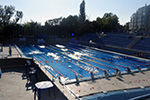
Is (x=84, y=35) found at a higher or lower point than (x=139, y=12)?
lower

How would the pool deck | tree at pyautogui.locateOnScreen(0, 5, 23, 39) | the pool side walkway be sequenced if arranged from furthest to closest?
tree at pyautogui.locateOnScreen(0, 5, 23, 39)
the pool deck
the pool side walkway

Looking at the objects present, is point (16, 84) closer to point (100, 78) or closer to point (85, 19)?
point (100, 78)

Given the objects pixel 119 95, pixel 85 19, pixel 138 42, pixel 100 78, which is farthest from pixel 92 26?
pixel 119 95

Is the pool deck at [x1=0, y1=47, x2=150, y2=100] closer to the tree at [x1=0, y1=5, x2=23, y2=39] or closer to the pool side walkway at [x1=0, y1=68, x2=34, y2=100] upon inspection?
the pool side walkway at [x1=0, y1=68, x2=34, y2=100]

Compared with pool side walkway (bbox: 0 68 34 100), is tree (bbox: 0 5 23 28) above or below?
above

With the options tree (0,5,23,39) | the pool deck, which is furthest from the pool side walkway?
tree (0,5,23,39)

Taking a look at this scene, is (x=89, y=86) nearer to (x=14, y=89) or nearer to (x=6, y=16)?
(x=14, y=89)

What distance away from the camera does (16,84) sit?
816cm

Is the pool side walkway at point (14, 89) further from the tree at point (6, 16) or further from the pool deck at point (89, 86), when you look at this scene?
the tree at point (6, 16)

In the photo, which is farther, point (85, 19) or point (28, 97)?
point (85, 19)

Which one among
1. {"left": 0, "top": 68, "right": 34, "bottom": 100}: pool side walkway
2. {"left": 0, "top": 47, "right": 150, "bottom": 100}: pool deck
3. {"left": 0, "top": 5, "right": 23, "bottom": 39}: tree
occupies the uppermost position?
{"left": 0, "top": 5, "right": 23, "bottom": 39}: tree

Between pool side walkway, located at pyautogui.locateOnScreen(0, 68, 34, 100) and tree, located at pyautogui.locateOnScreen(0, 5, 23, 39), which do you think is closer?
pool side walkway, located at pyautogui.locateOnScreen(0, 68, 34, 100)

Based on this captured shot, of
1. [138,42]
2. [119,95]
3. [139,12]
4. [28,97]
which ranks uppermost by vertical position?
[139,12]

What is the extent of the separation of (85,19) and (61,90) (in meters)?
43.7
